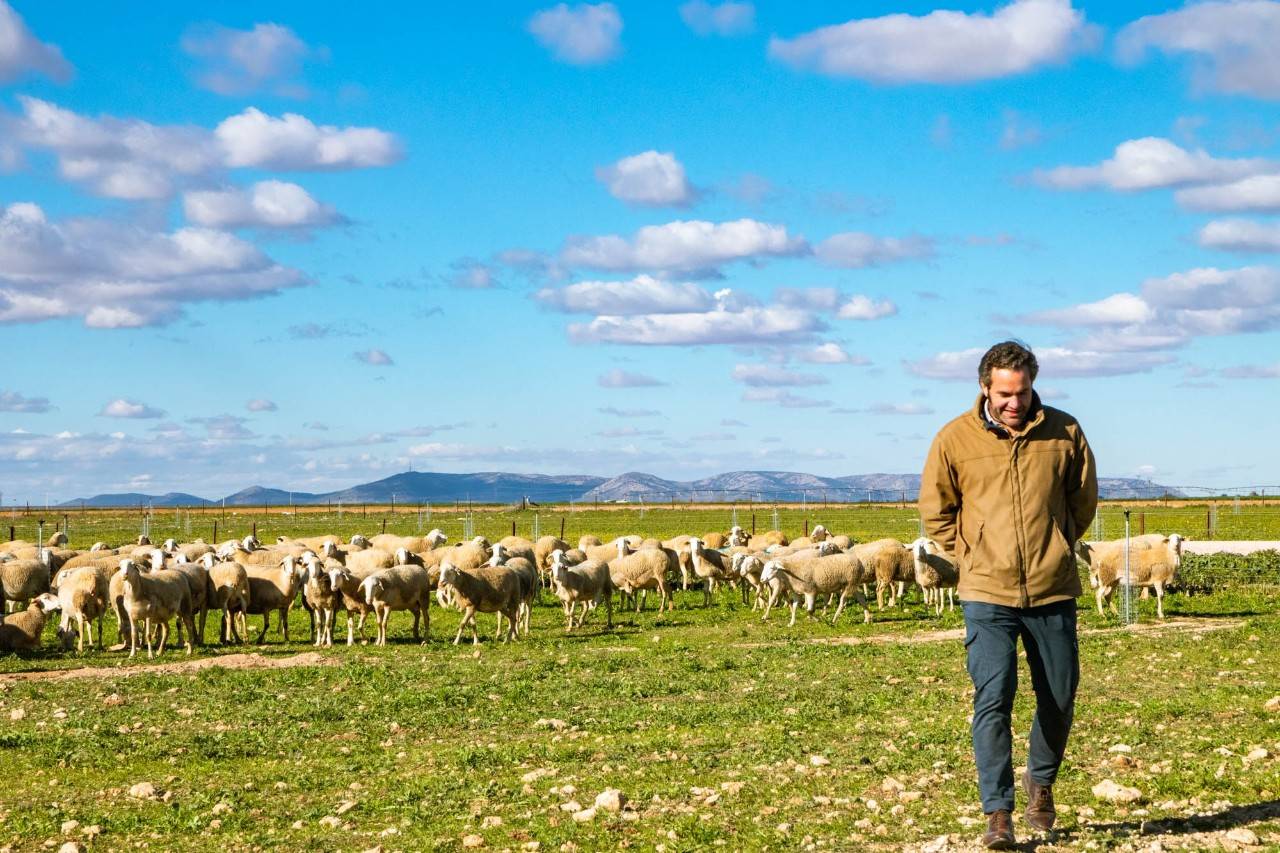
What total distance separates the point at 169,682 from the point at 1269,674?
13802 mm

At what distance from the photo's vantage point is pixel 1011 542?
23.8ft

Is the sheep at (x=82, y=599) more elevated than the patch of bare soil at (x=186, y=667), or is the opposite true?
the sheep at (x=82, y=599)

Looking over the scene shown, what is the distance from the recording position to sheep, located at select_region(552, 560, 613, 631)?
26.0m

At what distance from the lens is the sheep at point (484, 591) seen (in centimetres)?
2319

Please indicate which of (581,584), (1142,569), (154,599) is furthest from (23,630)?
(1142,569)

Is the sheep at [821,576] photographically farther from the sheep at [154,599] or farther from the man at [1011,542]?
the man at [1011,542]

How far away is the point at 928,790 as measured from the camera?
900cm

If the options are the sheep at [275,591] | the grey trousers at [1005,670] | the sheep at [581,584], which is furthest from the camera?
the sheep at [581,584]

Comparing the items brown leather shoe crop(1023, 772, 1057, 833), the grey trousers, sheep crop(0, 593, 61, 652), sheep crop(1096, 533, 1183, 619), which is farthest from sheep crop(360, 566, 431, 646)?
the grey trousers

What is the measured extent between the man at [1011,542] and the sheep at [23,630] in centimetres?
1951

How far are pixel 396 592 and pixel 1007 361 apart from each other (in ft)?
57.9

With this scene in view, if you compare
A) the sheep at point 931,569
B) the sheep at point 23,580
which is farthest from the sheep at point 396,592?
the sheep at point 931,569

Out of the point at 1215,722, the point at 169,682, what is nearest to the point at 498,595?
the point at 169,682

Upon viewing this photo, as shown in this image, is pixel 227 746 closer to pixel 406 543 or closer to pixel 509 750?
pixel 509 750
